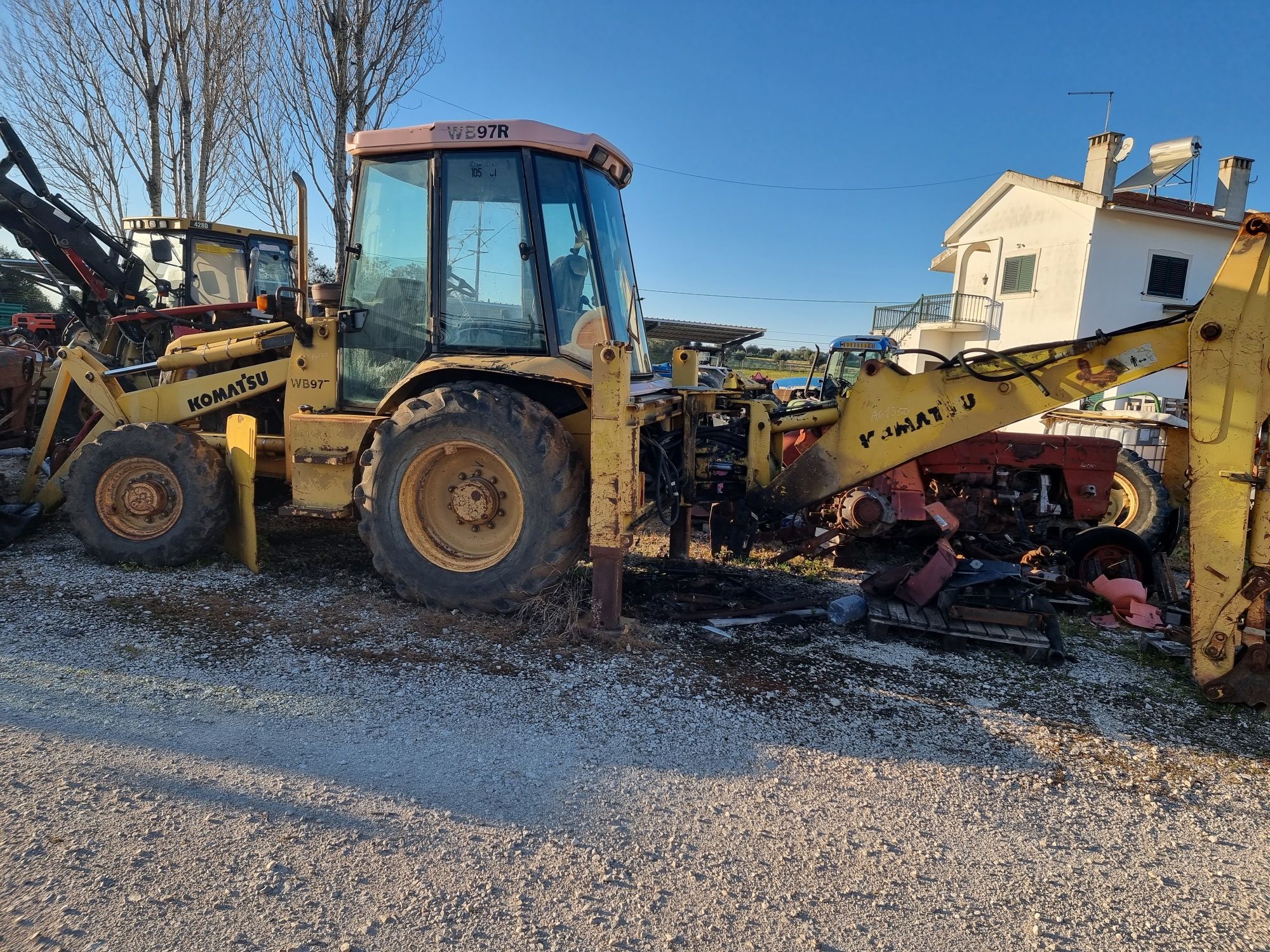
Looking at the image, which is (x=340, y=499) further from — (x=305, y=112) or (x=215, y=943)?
(x=305, y=112)

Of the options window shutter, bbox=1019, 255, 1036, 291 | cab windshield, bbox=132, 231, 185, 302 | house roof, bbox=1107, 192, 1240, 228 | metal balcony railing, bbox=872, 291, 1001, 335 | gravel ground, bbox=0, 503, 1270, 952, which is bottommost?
gravel ground, bbox=0, 503, 1270, 952

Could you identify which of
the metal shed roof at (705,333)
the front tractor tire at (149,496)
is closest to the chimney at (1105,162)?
the metal shed roof at (705,333)

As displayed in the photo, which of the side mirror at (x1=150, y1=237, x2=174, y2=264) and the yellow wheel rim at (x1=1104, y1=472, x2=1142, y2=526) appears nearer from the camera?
the yellow wheel rim at (x1=1104, y1=472, x2=1142, y2=526)

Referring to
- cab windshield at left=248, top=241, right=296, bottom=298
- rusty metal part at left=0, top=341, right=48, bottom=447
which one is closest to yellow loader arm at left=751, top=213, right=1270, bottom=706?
rusty metal part at left=0, top=341, right=48, bottom=447

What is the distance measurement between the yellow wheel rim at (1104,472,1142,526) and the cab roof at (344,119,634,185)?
5726mm

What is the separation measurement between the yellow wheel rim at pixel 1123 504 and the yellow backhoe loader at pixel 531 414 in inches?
140

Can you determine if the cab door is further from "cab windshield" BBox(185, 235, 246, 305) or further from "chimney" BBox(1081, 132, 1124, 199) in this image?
"chimney" BBox(1081, 132, 1124, 199)

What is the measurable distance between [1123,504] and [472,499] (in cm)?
621

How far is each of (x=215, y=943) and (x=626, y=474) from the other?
2794mm

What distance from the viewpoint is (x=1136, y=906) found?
250cm

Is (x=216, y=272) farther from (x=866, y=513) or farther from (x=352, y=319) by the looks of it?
(x=866, y=513)

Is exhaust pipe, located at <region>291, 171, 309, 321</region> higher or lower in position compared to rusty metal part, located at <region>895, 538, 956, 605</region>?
higher

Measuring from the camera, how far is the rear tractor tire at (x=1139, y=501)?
7305 millimetres

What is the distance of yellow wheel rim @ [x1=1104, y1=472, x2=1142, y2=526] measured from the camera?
7.45 metres
